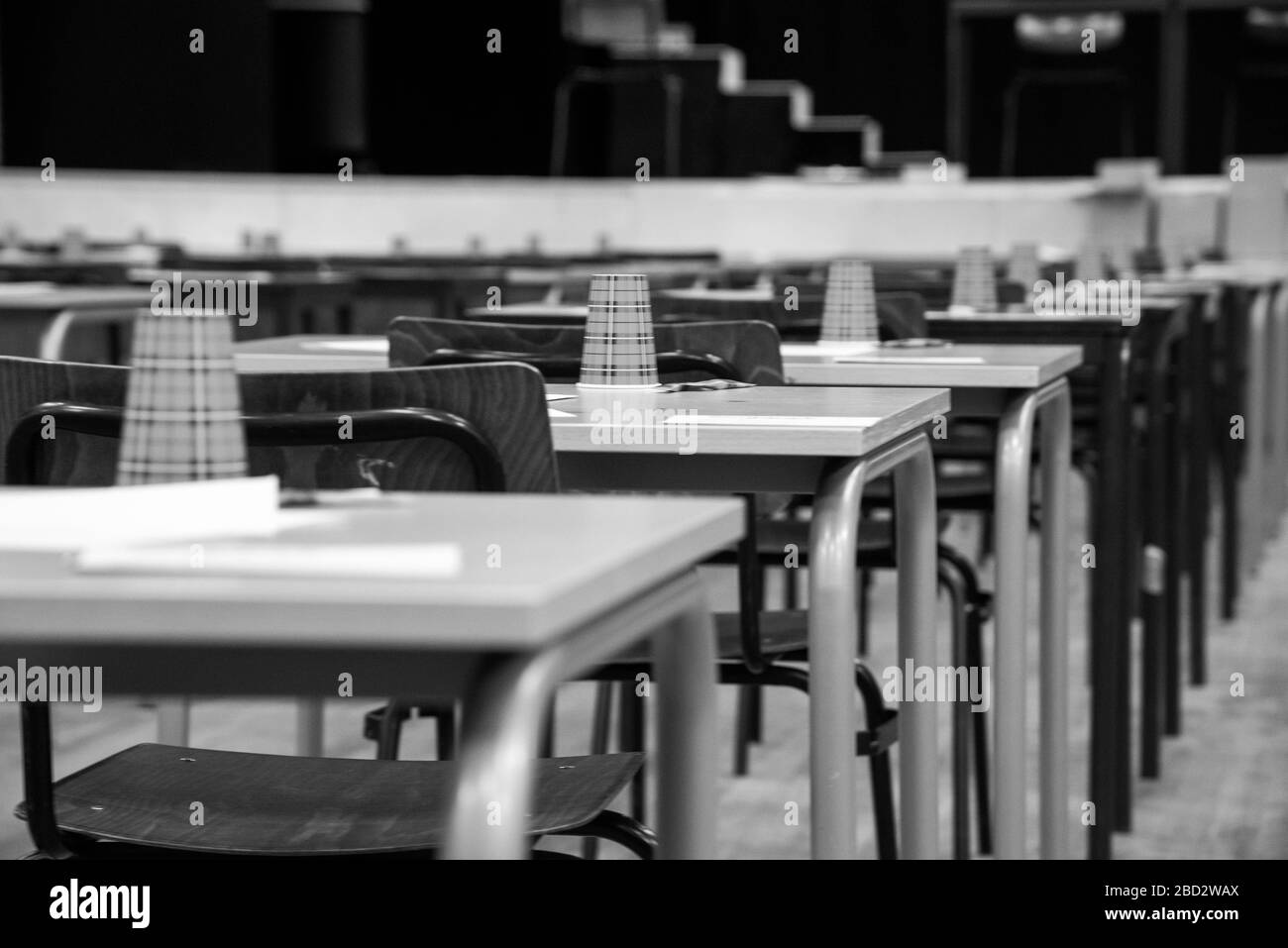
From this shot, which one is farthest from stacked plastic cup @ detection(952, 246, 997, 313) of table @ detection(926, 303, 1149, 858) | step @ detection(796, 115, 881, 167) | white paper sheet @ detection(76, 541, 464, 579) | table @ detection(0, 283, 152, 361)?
step @ detection(796, 115, 881, 167)

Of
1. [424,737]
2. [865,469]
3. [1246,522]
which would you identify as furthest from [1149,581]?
[1246,522]

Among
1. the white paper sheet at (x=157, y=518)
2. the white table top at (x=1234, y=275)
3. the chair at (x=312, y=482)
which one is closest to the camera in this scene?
the white paper sheet at (x=157, y=518)

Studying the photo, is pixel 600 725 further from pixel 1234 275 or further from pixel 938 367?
pixel 1234 275

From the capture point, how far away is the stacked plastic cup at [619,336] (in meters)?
1.73

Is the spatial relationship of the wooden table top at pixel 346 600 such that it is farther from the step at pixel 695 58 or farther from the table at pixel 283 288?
the step at pixel 695 58

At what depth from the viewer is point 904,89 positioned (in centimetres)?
1238

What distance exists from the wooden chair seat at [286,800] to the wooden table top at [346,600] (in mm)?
444

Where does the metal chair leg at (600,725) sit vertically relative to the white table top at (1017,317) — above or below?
below

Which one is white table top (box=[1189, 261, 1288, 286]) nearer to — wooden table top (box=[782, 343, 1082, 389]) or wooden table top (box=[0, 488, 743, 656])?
wooden table top (box=[782, 343, 1082, 389])

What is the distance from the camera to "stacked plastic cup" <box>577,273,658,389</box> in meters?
1.73

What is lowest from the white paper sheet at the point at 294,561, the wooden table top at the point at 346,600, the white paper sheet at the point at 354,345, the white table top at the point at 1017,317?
the wooden table top at the point at 346,600

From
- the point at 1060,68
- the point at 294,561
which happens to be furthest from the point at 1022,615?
the point at 1060,68

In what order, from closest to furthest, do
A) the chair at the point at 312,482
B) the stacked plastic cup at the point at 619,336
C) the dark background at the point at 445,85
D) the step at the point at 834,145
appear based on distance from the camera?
the chair at the point at 312,482 → the stacked plastic cup at the point at 619,336 → the dark background at the point at 445,85 → the step at the point at 834,145

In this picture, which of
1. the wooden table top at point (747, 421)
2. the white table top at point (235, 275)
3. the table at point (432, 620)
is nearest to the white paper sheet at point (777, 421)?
the wooden table top at point (747, 421)
